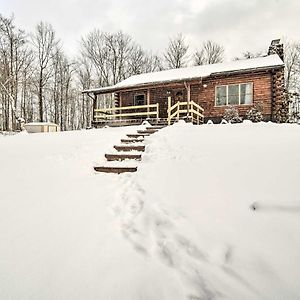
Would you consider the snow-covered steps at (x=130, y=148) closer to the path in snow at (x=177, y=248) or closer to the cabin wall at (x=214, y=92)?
the path in snow at (x=177, y=248)

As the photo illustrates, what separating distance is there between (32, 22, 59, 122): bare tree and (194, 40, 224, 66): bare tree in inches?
640

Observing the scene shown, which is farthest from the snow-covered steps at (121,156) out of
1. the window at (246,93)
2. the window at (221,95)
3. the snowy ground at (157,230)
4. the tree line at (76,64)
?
the tree line at (76,64)

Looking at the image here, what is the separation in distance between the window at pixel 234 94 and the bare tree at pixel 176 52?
48.8ft

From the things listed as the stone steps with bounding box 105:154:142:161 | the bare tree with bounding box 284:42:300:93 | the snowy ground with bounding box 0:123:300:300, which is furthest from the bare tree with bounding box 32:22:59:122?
the bare tree with bounding box 284:42:300:93

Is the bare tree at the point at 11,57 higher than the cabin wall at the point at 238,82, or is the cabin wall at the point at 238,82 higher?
the bare tree at the point at 11,57

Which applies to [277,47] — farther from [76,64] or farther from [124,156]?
[76,64]

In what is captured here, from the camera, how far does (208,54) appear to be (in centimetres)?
2748

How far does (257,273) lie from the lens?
1.79 m

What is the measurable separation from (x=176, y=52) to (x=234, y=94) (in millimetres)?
16575

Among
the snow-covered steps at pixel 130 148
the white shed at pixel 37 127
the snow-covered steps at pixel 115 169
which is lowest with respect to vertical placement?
the snow-covered steps at pixel 115 169

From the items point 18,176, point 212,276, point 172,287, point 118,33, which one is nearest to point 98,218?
point 172,287

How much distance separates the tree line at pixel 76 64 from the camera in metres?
22.8

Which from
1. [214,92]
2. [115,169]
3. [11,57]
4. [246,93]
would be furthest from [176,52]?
[115,169]

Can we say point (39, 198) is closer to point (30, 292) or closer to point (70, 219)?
point (70, 219)
